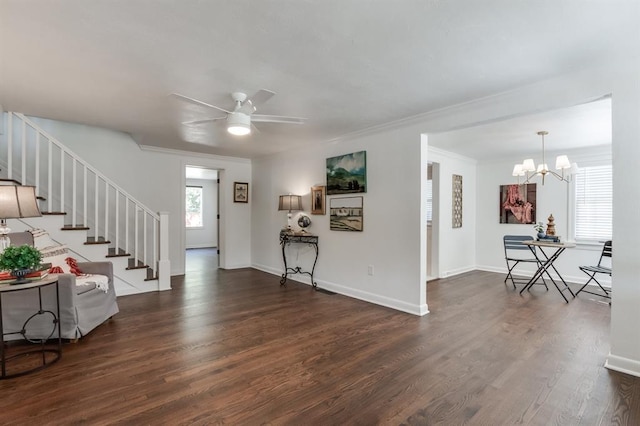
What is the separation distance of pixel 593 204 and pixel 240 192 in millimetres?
6515

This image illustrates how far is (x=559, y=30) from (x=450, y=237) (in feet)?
14.5

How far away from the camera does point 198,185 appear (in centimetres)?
1045

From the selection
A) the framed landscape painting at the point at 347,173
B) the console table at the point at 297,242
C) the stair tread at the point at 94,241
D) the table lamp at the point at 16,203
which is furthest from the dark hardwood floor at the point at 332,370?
the framed landscape painting at the point at 347,173

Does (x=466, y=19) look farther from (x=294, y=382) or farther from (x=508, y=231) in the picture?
(x=508, y=231)

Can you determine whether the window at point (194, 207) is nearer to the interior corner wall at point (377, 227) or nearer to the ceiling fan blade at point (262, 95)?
the interior corner wall at point (377, 227)

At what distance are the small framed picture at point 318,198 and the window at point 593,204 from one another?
4376mm

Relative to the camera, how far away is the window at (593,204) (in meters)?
5.21

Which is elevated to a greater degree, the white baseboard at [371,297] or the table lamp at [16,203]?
the table lamp at [16,203]

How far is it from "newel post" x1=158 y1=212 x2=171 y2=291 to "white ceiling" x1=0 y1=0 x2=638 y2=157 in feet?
6.29

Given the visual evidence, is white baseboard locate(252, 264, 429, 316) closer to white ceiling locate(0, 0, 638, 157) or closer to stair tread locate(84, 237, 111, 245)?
white ceiling locate(0, 0, 638, 157)

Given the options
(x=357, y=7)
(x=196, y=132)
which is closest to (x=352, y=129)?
(x=196, y=132)

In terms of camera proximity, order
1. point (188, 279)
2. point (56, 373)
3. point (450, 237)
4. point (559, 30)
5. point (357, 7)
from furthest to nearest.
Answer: point (450, 237) → point (188, 279) → point (56, 373) → point (559, 30) → point (357, 7)

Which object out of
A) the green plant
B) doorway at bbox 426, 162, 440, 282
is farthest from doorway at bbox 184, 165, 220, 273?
the green plant

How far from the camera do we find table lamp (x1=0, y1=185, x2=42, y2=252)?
2213 mm
